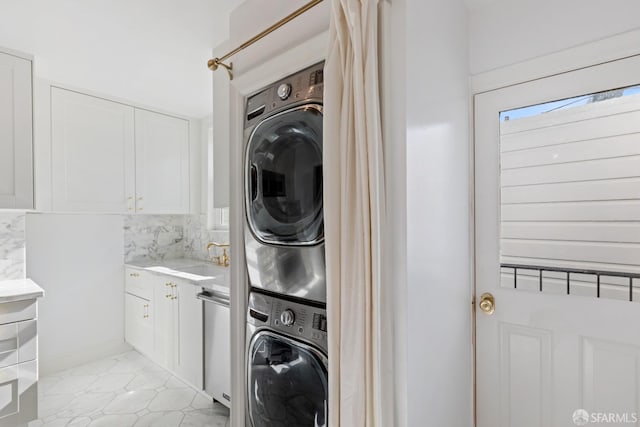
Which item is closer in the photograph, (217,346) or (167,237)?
(217,346)

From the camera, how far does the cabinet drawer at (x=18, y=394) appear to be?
196 centimetres

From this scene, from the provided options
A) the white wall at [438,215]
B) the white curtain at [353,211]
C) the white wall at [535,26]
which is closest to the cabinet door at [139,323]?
the white curtain at [353,211]

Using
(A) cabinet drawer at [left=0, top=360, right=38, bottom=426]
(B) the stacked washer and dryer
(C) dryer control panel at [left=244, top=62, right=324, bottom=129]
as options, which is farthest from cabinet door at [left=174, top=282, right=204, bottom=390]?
(C) dryer control panel at [left=244, top=62, right=324, bottom=129]

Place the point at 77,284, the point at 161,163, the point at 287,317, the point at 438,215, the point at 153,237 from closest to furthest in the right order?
1. the point at 438,215
2. the point at 287,317
3. the point at 77,284
4. the point at 161,163
5. the point at 153,237

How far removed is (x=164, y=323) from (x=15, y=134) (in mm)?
1647

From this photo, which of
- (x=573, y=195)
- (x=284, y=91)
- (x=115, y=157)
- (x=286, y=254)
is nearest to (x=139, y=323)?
(x=115, y=157)

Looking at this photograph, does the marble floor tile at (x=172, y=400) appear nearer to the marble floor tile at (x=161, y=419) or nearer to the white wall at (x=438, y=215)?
the marble floor tile at (x=161, y=419)

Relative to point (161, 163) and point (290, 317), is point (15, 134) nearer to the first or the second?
point (161, 163)

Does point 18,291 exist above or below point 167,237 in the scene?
below

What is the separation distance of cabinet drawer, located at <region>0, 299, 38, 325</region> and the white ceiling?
158 centimetres

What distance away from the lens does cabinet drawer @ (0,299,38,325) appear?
6.50 feet

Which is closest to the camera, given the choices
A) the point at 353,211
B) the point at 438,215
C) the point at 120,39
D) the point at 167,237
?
the point at 353,211

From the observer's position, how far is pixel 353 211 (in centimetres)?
104

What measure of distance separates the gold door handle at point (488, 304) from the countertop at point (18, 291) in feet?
8.38
